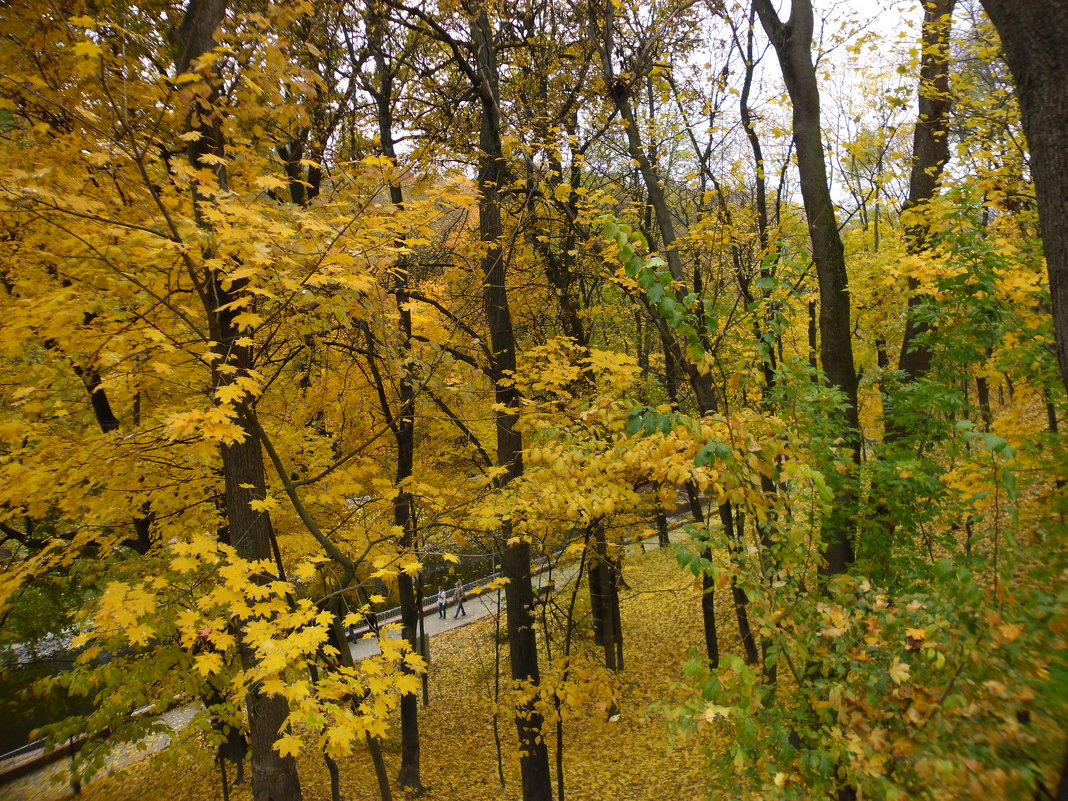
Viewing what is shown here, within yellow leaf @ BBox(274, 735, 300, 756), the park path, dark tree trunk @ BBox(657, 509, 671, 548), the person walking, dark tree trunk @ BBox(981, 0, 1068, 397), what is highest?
dark tree trunk @ BBox(981, 0, 1068, 397)

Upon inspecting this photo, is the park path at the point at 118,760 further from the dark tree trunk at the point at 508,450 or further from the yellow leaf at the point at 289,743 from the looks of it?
the yellow leaf at the point at 289,743

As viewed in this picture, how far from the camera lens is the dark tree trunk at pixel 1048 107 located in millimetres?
2424

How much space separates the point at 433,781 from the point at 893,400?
10296 mm

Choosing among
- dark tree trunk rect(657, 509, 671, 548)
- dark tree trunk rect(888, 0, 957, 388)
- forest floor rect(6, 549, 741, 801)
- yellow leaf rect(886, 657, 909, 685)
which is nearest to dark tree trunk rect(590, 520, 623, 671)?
forest floor rect(6, 549, 741, 801)

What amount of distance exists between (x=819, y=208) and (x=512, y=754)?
1060 centimetres

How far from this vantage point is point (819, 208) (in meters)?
6.22

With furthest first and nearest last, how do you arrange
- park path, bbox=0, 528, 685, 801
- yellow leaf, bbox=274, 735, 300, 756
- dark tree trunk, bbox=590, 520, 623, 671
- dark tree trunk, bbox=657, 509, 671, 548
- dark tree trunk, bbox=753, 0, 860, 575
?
dark tree trunk, bbox=590, 520, 623, 671 → dark tree trunk, bbox=657, 509, 671, 548 → park path, bbox=0, 528, 685, 801 → dark tree trunk, bbox=753, 0, 860, 575 → yellow leaf, bbox=274, 735, 300, 756

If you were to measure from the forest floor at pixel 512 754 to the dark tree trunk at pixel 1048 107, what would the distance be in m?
5.09

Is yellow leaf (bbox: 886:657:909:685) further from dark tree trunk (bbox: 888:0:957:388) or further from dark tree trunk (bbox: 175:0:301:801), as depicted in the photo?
dark tree trunk (bbox: 888:0:957:388)

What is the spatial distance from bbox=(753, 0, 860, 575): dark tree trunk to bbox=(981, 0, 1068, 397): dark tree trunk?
3545mm

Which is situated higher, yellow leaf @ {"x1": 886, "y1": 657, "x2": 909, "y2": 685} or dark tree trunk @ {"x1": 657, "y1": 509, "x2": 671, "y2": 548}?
yellow leaf @ {"x1": 886, "y1": 657, "x2": 909, "y2": 685}

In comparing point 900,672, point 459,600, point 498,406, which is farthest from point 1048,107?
point 459,600

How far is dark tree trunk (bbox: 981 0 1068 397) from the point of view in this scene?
242cm

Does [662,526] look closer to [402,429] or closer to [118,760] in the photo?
[402,429]
